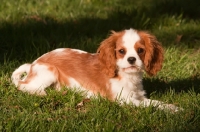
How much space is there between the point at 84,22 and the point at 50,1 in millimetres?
1446

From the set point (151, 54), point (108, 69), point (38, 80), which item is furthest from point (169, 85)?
point (38, 80)

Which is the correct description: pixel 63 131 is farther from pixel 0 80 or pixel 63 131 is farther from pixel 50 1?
pixel 50 1

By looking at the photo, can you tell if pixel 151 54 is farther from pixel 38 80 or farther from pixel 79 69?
pixel 38 80

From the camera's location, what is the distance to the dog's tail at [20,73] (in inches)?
222

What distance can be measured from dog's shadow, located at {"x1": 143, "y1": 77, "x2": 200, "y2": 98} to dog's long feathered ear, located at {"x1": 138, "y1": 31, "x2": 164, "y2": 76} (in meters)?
0.48

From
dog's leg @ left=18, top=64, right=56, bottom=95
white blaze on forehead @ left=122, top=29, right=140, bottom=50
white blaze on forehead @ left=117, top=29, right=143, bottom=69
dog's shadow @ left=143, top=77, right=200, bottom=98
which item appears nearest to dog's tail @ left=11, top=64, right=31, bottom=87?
dog's leg @ left=18, top=64, right=56, bottom=95

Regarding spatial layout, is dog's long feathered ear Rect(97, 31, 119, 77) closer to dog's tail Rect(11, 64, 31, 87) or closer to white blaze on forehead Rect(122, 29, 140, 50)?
white blaze on forehead Rect(122, 29, 140, 50)

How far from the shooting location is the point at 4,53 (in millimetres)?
6684

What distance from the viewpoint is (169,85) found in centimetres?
608

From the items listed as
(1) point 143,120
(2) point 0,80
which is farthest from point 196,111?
(2) point 0,80

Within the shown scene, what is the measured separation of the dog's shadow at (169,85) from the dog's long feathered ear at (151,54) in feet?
1.58

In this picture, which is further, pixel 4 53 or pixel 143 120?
pixel 4 53

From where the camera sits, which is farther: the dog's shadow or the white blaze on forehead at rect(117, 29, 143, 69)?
the dog's shadow

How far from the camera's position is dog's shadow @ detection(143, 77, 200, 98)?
19.4 ft
